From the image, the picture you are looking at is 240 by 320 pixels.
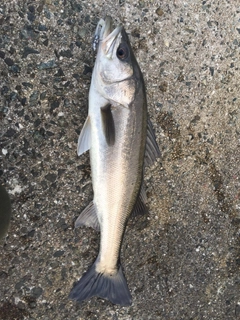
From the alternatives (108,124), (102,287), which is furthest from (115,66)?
(102,287)

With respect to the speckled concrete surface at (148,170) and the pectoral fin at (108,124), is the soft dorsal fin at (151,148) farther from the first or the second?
the speckled concrete surface at (148,170)

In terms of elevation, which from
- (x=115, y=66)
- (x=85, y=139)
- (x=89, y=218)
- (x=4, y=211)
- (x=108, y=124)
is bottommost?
(x=89, y=218)

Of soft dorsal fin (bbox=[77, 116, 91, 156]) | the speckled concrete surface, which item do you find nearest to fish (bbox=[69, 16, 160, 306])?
soft dorsal fin (bbox=[77, 116, 91, 156])

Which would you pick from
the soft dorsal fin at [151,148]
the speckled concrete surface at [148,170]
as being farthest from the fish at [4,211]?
the soft dorsal fin at [151,148]

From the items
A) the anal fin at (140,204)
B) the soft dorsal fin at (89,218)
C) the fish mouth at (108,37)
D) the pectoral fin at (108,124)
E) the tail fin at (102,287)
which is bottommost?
the tail fin at (102,287)

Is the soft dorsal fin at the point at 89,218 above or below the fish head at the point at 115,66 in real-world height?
below

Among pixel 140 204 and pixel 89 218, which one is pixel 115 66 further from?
pixel 89 218

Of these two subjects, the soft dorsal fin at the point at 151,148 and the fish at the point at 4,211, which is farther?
the soft dorsal fin at the point at 151,148
